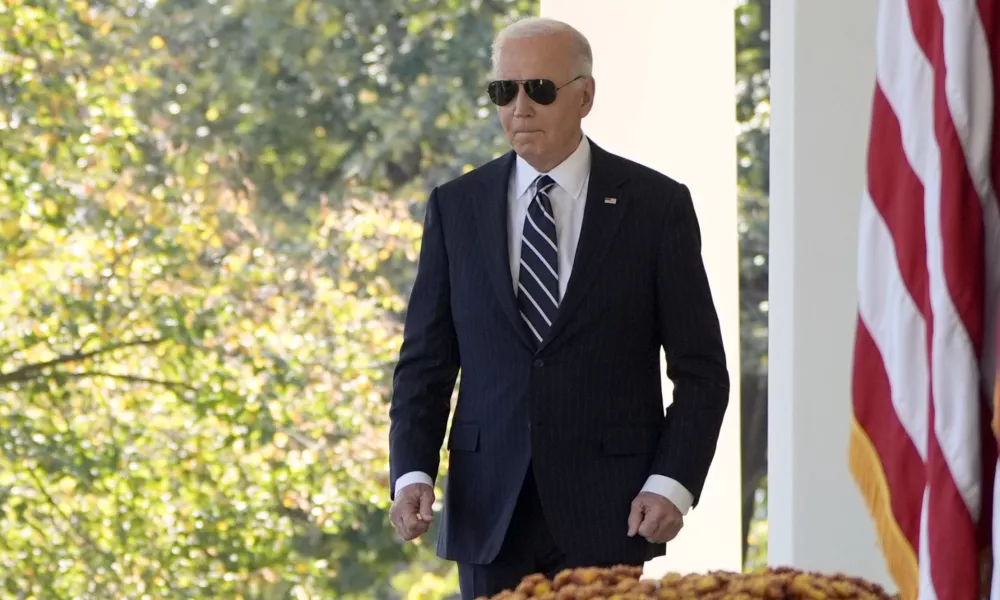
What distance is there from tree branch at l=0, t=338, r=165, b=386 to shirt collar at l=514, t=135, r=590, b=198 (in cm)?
471

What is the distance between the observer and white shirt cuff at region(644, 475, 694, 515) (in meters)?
2.65

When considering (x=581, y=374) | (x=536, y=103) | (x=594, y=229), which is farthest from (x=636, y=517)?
(x=536, y=103)

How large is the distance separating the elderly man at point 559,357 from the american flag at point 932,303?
1.65ft

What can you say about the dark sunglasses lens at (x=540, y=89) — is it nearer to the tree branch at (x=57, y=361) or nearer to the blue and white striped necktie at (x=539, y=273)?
the blue and white striped necktie at (x=539, y=273)

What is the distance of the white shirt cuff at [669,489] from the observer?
104 inches

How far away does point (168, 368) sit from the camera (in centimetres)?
727

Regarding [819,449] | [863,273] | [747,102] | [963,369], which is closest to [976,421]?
[963,369]

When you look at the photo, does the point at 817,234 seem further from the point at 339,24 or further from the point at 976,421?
the point at 339,24

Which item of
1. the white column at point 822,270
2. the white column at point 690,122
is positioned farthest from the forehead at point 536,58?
the white column at point 690,122

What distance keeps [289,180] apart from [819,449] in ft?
14.3

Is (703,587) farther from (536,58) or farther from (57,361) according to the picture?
(57,361)

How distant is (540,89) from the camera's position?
2670 mm

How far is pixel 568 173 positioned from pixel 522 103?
0.18 m

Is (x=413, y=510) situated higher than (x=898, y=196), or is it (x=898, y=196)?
(x=898, y=196)
